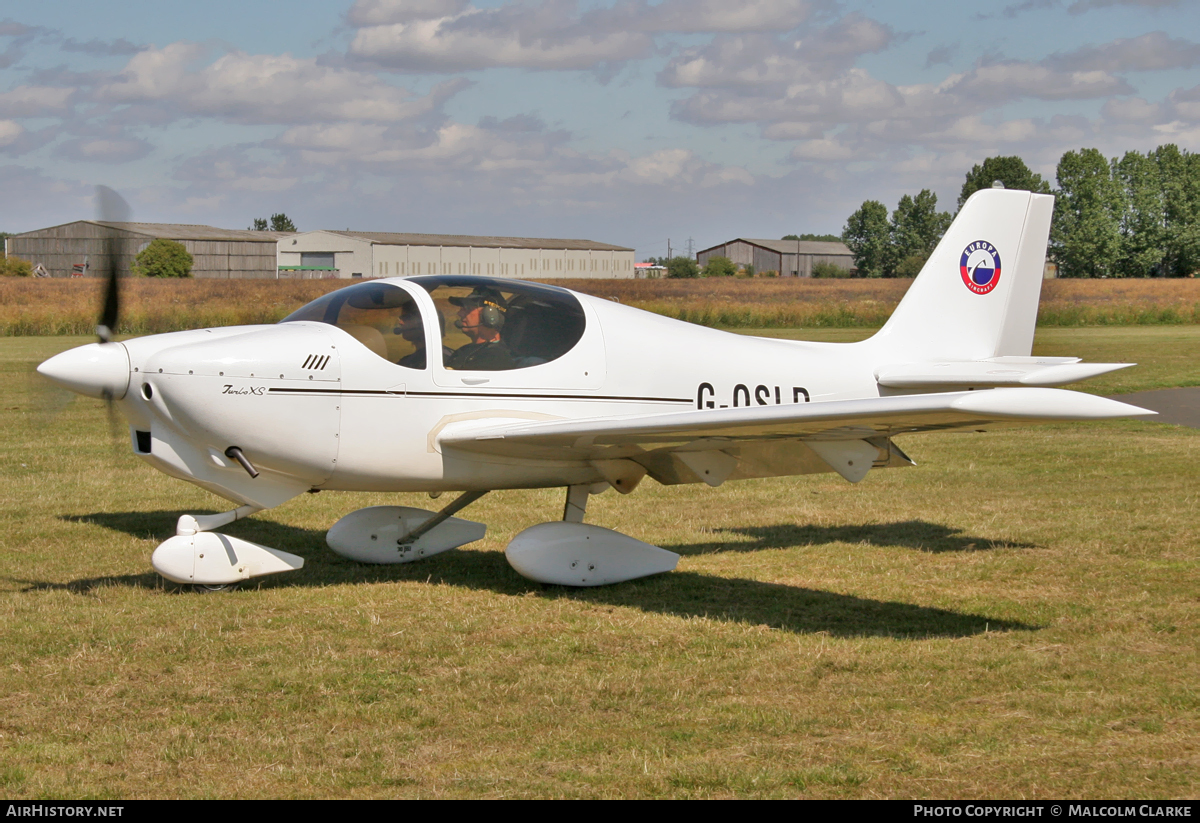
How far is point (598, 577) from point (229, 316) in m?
24.1

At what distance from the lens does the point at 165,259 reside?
202 feet

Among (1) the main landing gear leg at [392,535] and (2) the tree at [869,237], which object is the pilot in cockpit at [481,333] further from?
(2) the tree at [869,237]

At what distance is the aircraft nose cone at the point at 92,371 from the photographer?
6.12m

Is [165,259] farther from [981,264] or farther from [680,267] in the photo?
[981,264]

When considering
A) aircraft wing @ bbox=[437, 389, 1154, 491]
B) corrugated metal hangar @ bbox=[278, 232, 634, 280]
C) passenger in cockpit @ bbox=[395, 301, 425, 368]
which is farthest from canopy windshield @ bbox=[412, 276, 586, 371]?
corrugated metal hangar @ bbox=[278, 232, 634, 280]

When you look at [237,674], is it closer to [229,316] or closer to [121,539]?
[121,539]

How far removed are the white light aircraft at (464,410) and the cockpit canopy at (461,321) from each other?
12 mm

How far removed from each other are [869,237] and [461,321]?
346ft

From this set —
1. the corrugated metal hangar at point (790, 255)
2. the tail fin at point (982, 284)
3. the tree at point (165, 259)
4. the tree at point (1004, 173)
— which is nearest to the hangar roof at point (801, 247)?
the corrugated metal hangar at point (790, 255)

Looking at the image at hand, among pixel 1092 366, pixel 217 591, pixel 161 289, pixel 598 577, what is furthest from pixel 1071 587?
pixel 161 289

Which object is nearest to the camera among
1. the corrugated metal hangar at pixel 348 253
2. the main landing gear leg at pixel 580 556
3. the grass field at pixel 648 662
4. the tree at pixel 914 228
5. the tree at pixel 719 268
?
the grass field at pixel 648 662

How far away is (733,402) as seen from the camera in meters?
7.42

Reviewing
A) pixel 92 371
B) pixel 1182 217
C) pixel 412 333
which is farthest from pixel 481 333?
pixel 1182 217

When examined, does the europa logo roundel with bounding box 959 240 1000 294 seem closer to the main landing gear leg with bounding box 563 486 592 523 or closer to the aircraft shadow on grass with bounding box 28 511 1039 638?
the aircraft shadow on grass with bounding box 28 511 1039 638
